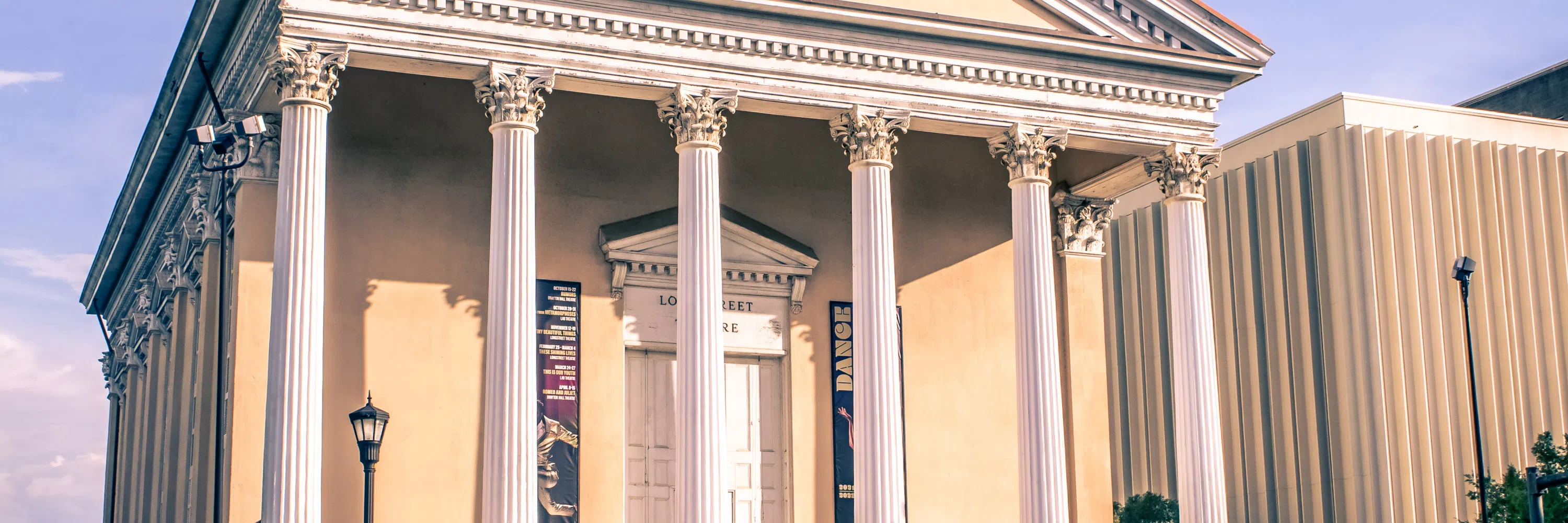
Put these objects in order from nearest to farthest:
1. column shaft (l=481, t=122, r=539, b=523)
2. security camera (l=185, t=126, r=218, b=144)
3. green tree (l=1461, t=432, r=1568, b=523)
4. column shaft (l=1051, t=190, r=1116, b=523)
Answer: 1. column shaft (l=481, t=122, r=539, b=523)
2. security camera (l=185, t=126, r=218, b=144)
3. column shaft (l=1051, t=190, r=1116, b=523)
4. green tree (l=1461, t=432, r=1568, b=523)

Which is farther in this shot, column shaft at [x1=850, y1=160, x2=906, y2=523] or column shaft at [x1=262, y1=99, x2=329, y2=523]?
column shaft at [x1=850, y1=160, x2=906, y2=523]

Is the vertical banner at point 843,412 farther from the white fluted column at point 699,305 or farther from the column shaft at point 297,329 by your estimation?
the column shaft at point 297,329

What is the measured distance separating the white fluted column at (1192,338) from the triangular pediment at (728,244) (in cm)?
615

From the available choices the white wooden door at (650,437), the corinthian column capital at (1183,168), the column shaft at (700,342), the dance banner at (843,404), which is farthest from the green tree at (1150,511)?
the column shaft at (700,342)

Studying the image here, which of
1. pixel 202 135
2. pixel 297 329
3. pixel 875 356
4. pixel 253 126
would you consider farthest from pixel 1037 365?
pixel 202 135

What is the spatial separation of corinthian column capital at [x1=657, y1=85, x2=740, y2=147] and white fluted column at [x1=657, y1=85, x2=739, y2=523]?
11 mm

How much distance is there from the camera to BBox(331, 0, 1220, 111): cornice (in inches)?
951

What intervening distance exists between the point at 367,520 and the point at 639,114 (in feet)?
34.2

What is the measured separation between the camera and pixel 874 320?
25391 mm

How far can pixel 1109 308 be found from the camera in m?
67.8

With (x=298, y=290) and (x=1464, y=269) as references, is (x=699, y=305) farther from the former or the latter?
(x=1464, y=269)

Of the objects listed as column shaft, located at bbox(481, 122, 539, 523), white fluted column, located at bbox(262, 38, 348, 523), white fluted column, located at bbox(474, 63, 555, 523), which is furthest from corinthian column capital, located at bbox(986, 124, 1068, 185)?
white fluted column, located at bbox(262, 38, 348, 523)

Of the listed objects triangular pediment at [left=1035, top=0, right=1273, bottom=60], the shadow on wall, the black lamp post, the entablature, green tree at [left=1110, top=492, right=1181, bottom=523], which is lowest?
green tree at [left=1110, top=492, right=1181, bottom=523]

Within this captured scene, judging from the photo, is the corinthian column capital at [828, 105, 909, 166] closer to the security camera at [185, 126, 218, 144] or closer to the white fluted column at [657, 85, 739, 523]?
the white fluted column at [657, 85, 739, 523]
